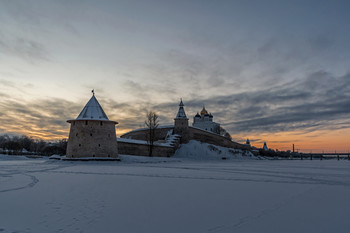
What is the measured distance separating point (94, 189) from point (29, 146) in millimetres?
73784

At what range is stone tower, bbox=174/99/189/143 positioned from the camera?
166 feet

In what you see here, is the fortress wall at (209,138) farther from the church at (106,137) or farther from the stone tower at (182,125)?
the stone tower at (182,125)

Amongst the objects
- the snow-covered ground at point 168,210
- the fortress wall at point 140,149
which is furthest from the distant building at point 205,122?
the snow-covered ground at point 168,210

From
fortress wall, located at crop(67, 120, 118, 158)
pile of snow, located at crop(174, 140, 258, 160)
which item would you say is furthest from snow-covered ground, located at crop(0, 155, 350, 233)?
pile of snow, located at crop(174, 140, 258, 160)

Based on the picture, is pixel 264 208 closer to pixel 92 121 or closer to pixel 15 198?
pixel 15 198

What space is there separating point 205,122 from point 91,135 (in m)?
55.0

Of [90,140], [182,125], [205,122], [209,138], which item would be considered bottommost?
[90,140]

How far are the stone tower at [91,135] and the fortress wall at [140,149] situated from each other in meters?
6.17

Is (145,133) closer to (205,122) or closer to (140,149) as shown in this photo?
(140,149)

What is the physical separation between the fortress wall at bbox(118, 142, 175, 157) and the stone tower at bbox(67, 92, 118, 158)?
6169mm

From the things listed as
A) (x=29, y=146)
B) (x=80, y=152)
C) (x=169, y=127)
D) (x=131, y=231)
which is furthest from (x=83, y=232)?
(x=29, y=146)

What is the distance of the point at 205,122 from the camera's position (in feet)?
257

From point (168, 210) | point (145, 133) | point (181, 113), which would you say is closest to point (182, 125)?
point (181, 113)

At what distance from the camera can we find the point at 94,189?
24.3 feet
